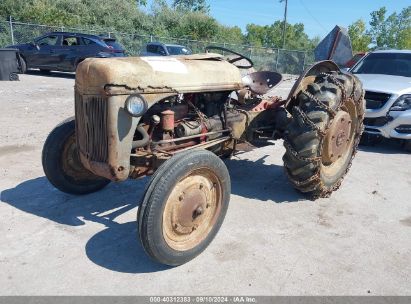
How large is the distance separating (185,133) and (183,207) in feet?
2.90

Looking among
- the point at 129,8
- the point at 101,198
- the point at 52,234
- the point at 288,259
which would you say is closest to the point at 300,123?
the point at 288,259

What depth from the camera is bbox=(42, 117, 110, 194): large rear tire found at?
160 inches

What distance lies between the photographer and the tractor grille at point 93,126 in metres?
3.21

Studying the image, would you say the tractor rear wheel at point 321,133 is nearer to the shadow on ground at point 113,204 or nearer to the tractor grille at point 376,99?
the shadow on ground at point 113,204

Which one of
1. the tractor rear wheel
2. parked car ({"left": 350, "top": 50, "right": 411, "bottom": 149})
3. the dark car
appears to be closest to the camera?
the tractor rear wheel

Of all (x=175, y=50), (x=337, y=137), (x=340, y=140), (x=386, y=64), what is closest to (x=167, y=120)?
(x=337, y=137)

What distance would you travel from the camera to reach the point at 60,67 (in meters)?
15.6

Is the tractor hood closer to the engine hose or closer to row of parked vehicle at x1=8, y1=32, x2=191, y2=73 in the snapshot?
the engine hose

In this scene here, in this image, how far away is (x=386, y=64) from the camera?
26.9ft

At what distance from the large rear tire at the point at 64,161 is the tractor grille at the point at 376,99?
5132 millimetres

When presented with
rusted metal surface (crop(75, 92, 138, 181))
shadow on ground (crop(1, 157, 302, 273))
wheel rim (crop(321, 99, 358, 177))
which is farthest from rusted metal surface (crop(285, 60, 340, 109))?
rusted metal surface (crop(75, 92, 138, 181))

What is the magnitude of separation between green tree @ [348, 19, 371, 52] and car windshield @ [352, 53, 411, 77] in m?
35.9

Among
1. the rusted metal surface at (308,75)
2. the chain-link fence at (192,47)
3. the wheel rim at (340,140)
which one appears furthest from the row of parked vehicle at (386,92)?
the chain-link fence at (192,47)

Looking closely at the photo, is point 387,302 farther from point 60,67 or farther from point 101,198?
point 60,67
